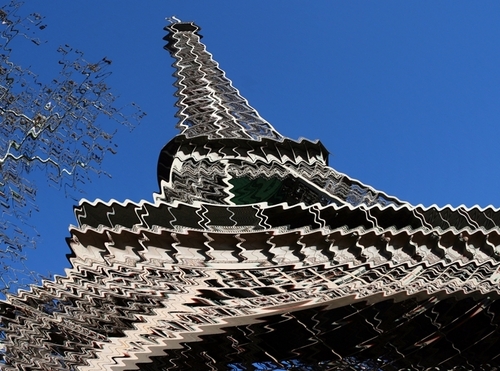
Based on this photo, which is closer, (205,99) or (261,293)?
(261,293)

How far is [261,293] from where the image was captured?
4584 cm

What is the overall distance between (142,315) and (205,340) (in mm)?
2787

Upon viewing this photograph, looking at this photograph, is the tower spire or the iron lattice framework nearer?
the iron lattice framework

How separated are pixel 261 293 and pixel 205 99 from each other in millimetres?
33910

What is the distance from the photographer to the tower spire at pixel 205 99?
71.8 meters

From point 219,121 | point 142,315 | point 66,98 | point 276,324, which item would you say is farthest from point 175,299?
point 219,121

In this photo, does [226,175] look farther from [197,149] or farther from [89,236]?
[89,236]

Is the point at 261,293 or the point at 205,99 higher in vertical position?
the point at 205,99

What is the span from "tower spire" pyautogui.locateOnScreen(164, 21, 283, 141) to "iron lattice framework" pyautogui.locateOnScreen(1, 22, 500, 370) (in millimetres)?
12317

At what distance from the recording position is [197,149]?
222 ft

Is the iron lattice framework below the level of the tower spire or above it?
below

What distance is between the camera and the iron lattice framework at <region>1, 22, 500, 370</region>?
39.9 m

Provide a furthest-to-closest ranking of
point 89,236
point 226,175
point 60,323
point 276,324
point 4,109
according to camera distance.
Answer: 1. point 226,175
2. point 89,236
3. point 276,324
4. point 60,323
5. point 4,109

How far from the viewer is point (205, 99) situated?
254 feet
